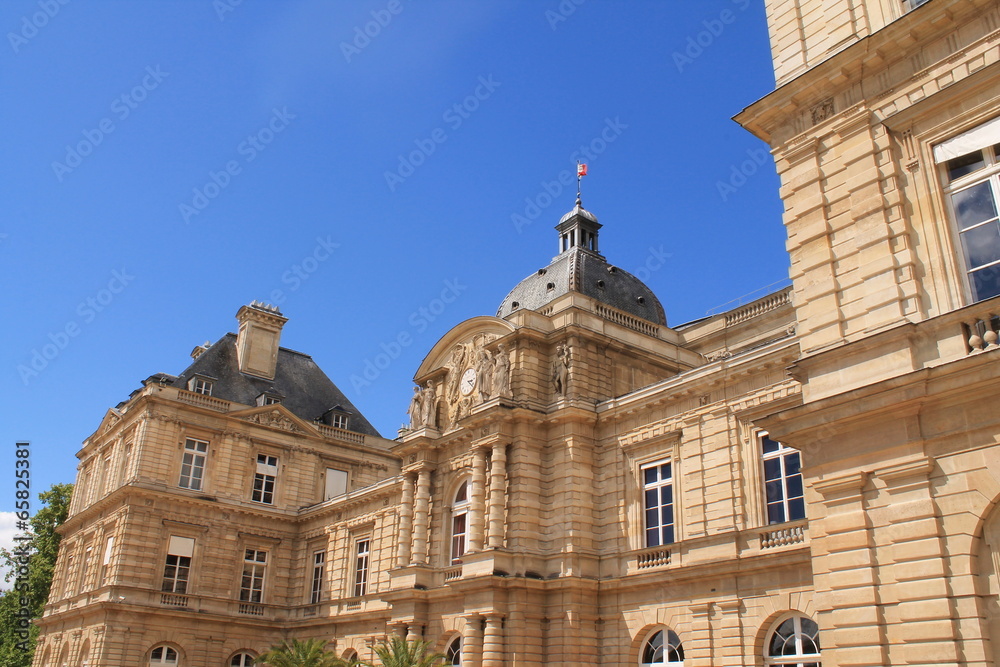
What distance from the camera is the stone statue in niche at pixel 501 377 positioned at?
23237 mm

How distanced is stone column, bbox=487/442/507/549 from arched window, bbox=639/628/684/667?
4433mm

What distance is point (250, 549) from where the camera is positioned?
3431 centimetres

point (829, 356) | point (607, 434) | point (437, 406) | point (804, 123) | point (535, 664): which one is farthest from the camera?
point (437, 406)

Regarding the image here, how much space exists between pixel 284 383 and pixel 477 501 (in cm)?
1877

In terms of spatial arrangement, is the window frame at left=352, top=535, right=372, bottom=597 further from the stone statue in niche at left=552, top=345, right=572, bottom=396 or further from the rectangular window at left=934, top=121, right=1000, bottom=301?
the rectangular window at left=934, top=121, right=1000, bottom=301

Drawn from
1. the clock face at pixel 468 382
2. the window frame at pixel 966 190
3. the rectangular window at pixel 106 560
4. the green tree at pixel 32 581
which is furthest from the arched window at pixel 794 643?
the green tree at pixel 32 581

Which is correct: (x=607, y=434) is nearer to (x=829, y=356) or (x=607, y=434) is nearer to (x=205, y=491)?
(x=829, y=356)

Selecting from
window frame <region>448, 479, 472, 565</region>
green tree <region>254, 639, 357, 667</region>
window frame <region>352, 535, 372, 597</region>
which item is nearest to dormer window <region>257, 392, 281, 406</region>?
window frame <region>352, 535, 372, 597</region>

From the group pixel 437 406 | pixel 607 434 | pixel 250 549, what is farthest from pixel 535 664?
pixel 250 549

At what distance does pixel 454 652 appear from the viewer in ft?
76.2

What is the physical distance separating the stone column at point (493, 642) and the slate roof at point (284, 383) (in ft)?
63.1

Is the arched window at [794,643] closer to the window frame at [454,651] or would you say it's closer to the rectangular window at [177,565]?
the window frame at [454,651]

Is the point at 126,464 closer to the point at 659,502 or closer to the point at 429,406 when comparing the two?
the point at 429,406

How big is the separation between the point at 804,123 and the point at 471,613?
15.2 metres
